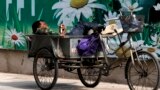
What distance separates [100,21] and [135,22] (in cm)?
229

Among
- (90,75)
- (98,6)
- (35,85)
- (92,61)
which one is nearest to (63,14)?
(98,6)

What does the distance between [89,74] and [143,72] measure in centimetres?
151

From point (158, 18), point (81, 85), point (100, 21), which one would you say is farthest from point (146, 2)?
point (81, 85)

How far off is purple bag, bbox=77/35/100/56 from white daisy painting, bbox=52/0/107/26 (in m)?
1.61

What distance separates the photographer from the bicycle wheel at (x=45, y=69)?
8695mm

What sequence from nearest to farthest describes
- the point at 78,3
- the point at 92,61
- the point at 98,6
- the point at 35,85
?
the point at 92,61 < the point at 35,85 < the point at 98,6 < the point at 78,3

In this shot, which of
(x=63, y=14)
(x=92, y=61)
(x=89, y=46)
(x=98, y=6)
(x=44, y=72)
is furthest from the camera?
(x=63, y=14)

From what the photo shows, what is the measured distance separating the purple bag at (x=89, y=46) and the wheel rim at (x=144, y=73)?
81 centimetres

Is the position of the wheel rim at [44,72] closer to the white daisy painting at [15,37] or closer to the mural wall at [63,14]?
the mural wall at [63,14]

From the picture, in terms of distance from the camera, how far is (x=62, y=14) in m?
10.7

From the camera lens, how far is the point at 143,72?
783 cm

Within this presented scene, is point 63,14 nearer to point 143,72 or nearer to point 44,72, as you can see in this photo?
point 44,72

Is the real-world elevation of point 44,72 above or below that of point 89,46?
below

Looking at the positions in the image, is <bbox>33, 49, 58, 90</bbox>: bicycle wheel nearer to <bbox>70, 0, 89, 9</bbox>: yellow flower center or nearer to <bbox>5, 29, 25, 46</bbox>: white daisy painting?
<bbox>70, 0, 89, 9</bbox>: yellow flower center
